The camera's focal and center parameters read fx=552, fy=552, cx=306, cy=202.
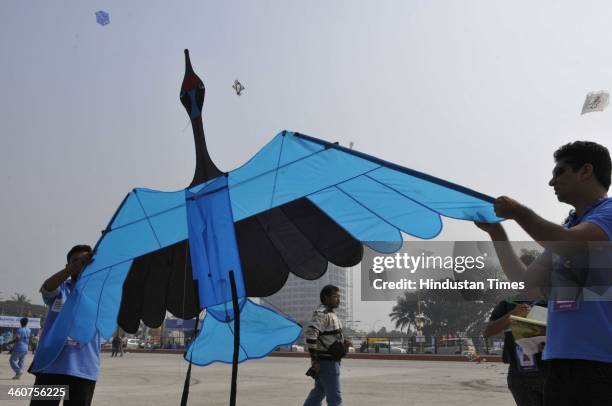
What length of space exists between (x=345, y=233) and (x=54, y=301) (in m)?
2.11

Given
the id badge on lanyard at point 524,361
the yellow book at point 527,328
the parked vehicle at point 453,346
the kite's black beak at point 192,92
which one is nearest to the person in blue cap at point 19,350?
the kite's black beak at point 192,92

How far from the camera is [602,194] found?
6.95 feet

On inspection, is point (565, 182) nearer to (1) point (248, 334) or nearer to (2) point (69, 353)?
(1) point (248, 334)

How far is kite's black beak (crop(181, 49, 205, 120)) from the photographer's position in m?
3.93

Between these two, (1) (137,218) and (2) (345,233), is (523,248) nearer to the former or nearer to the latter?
(2) (345,233)

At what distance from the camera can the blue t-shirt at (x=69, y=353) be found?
3682 mm

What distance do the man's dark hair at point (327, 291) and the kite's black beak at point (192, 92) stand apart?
7.11 ft

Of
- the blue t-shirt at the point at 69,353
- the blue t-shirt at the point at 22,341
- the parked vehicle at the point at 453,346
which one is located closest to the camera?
the blue t-shirt at the point at 69,353

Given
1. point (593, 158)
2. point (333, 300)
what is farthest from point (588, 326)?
point (333, 300)

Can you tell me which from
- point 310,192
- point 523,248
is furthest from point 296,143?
point 523,248

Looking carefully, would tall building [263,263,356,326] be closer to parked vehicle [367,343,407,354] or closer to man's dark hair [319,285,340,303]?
man's dark hair [319,285,340,303]

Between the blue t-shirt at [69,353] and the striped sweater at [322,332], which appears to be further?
the striped sweater at [322,332]

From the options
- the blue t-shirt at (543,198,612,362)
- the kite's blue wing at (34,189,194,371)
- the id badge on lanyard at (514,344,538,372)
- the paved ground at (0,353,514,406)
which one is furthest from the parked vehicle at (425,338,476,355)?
the blue t-shirt at (543,198,612,362)

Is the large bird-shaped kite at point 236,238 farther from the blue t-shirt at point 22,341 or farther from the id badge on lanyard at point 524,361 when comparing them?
the blue t-shirt at point 22,341
